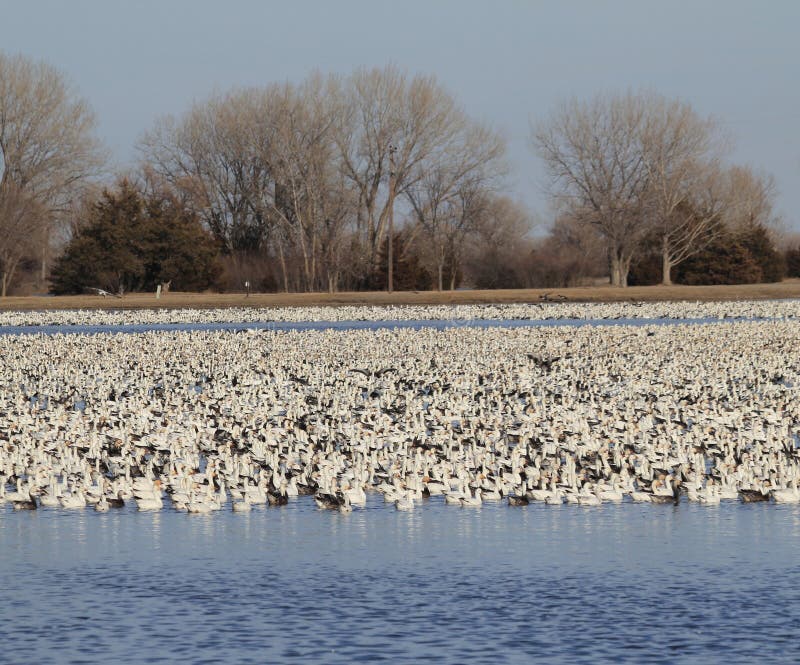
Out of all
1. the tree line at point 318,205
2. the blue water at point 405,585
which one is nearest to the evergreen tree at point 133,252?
the tree line at point 318,205

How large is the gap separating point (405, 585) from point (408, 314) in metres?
45.7

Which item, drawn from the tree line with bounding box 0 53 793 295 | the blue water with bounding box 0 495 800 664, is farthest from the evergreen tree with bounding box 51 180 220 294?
the blue water with bounding box 0 495 800 664

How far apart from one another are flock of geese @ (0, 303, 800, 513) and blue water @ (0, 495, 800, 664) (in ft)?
1.59

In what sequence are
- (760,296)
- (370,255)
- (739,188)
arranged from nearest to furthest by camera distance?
(760,296)
(370,255)
(739,188)

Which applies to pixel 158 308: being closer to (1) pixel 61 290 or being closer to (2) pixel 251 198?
(1) pixel 61 290

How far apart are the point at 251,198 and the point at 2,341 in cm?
4428

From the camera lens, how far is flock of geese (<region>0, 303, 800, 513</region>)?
15.2m

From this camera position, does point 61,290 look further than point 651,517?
Yes

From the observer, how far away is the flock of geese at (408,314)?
5388 cm

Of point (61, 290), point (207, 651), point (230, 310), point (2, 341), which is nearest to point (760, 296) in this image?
point (230, 310)

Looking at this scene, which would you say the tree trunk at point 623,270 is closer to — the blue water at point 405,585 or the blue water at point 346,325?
the blue water at point 346,325

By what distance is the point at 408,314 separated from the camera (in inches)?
2259

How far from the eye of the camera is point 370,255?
8088 centimetres

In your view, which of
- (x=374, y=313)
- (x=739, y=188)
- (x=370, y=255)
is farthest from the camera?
(x=739, y=188)
